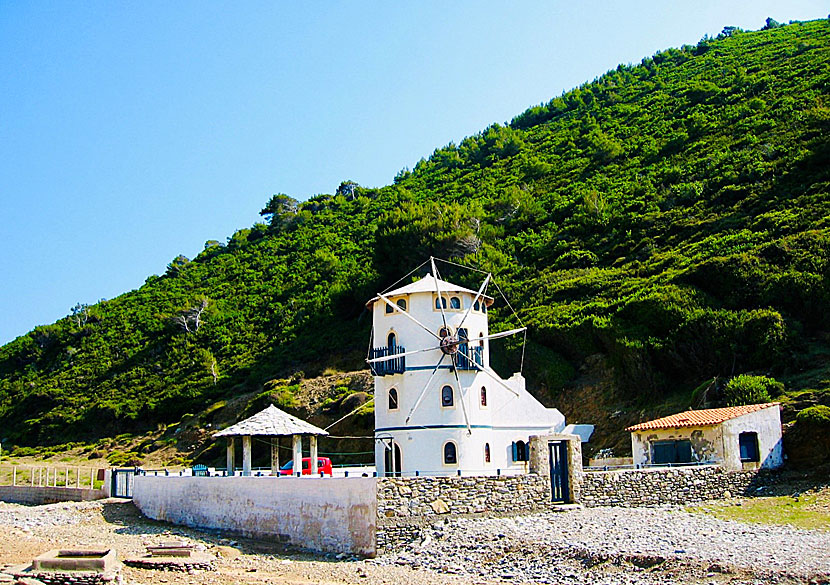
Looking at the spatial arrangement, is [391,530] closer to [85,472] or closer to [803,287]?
[803,287]

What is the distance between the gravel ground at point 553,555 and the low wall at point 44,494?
35.1 ft

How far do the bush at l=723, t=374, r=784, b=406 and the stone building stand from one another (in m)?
2.54

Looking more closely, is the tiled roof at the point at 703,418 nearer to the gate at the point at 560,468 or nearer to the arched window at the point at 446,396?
the gate at the point at 560,468

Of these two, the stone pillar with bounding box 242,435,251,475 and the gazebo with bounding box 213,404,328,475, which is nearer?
the gazebo with bounding box 213,404,328,475

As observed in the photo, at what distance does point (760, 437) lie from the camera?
90.0ft

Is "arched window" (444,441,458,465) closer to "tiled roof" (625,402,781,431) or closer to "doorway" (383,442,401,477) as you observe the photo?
"doorway" (383,442,401,477)

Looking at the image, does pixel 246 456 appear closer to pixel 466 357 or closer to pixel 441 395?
pixel 441 395

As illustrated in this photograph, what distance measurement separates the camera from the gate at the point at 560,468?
2538 cm

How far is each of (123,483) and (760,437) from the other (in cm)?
2553

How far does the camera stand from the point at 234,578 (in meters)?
20.1

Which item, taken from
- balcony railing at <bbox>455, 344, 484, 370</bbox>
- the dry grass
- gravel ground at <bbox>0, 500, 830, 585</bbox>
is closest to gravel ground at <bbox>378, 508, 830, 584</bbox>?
gravel ground at <bbox>0, 500, 830, 585</bbox>

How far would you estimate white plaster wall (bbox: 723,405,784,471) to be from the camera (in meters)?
27.0

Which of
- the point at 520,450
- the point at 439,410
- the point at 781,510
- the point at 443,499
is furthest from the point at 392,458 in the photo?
the point at 781,510

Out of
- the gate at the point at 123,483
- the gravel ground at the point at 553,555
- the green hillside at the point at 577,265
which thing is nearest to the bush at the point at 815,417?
the green hillside at the point at 577,265
